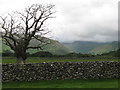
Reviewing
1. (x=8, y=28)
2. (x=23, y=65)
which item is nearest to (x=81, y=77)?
(x=23, y=65)

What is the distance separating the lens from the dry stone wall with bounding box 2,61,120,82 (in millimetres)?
25625

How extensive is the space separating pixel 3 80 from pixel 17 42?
6156 millimetres

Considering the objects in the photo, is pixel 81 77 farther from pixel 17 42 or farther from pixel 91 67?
pixel 17 42

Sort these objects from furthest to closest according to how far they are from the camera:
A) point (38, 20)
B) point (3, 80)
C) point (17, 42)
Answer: point (38, 20)
point (17, 42)
point (3, 80)

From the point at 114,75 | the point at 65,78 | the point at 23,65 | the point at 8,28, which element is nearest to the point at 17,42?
the point at 8,28

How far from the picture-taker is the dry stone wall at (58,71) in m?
25.6

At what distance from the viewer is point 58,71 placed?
26453 mm

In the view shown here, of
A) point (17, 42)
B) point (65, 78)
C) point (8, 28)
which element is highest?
point (8, 28)

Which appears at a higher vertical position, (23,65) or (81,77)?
(23,65)

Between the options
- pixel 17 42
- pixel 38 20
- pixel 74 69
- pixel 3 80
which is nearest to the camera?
pixel 3 80

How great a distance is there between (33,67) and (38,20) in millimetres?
8351

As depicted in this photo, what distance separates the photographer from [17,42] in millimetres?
29266

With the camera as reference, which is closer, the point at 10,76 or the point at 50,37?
the point at 10,76

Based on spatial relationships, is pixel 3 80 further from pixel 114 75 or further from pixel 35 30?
pixel 114 75
